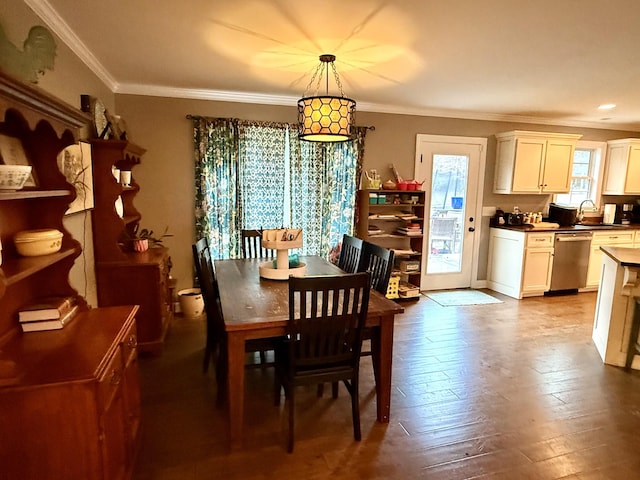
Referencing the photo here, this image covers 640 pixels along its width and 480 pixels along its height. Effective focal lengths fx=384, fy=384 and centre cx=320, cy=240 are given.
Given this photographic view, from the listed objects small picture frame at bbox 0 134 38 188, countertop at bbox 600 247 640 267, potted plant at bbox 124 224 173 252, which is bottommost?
potted plant at bbox 124 224 173 252

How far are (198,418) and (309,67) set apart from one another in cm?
279

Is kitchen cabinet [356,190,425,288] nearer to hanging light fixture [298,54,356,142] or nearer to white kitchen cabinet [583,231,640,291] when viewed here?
hanging light fixture [298,54,356,142]

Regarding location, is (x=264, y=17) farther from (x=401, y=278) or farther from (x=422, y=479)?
(x=401, y=278)

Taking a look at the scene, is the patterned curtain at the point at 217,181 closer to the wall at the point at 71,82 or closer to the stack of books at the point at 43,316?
the wall at the point at 71,82

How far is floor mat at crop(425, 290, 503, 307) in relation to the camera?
476 centimetres

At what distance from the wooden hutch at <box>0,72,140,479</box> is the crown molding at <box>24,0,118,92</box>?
90 cm

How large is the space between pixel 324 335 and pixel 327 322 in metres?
0.09

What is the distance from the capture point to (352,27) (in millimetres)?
2402

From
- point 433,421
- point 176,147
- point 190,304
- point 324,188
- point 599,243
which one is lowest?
point 433,421

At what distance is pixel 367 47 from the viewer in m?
2.74

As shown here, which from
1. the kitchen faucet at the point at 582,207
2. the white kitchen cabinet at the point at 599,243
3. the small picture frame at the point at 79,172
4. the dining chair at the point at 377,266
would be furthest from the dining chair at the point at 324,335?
the kitchen faucet at the point at 582,207

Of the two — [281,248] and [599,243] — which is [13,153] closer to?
[281,248]

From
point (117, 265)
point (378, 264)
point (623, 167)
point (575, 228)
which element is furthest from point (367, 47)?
point (623, 167)

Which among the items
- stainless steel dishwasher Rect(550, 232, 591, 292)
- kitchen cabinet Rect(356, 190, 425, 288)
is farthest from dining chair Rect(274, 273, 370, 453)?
stainless steel dishwasher Rect(550, 232, 591, 292)
